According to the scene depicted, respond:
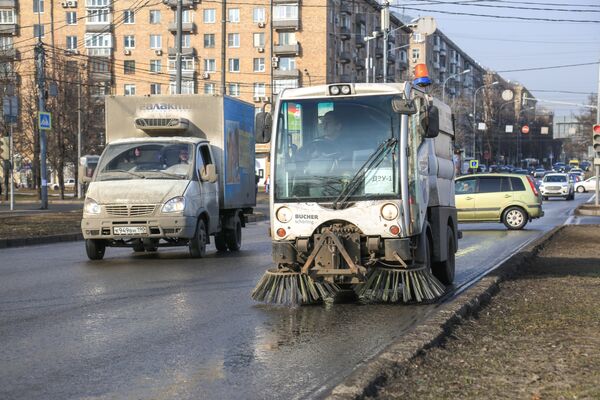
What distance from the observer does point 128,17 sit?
3260 inches

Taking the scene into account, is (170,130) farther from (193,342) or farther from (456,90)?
(456,90)

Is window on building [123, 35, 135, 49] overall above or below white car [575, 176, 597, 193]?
above

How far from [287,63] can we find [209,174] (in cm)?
6629

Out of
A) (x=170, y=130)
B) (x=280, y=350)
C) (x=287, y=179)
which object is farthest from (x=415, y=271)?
(x=170, y=130)

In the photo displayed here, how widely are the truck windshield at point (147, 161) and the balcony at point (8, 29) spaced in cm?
7506

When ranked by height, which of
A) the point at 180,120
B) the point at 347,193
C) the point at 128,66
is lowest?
the point at 347,193

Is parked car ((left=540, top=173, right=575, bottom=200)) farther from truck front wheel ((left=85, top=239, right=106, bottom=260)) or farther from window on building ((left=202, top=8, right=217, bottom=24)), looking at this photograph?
truck front wheel ((left=85, top=239, right=106, bottom=260))

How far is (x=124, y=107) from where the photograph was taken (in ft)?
56.9

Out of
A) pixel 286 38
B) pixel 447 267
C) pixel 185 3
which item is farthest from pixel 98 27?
pixel 447 267

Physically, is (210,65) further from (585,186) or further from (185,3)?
(585,186)

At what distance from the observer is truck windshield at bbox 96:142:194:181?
15.8 meters

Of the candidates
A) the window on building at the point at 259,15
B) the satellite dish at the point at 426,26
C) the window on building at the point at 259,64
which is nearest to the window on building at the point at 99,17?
the window on building at the point at 259,15

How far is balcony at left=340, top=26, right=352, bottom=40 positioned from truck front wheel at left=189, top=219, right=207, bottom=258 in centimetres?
6941

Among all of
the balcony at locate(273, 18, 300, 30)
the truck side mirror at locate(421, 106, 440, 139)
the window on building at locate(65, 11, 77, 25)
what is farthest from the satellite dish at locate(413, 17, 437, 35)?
the window on building at locate(65, 11, 77, 25)
